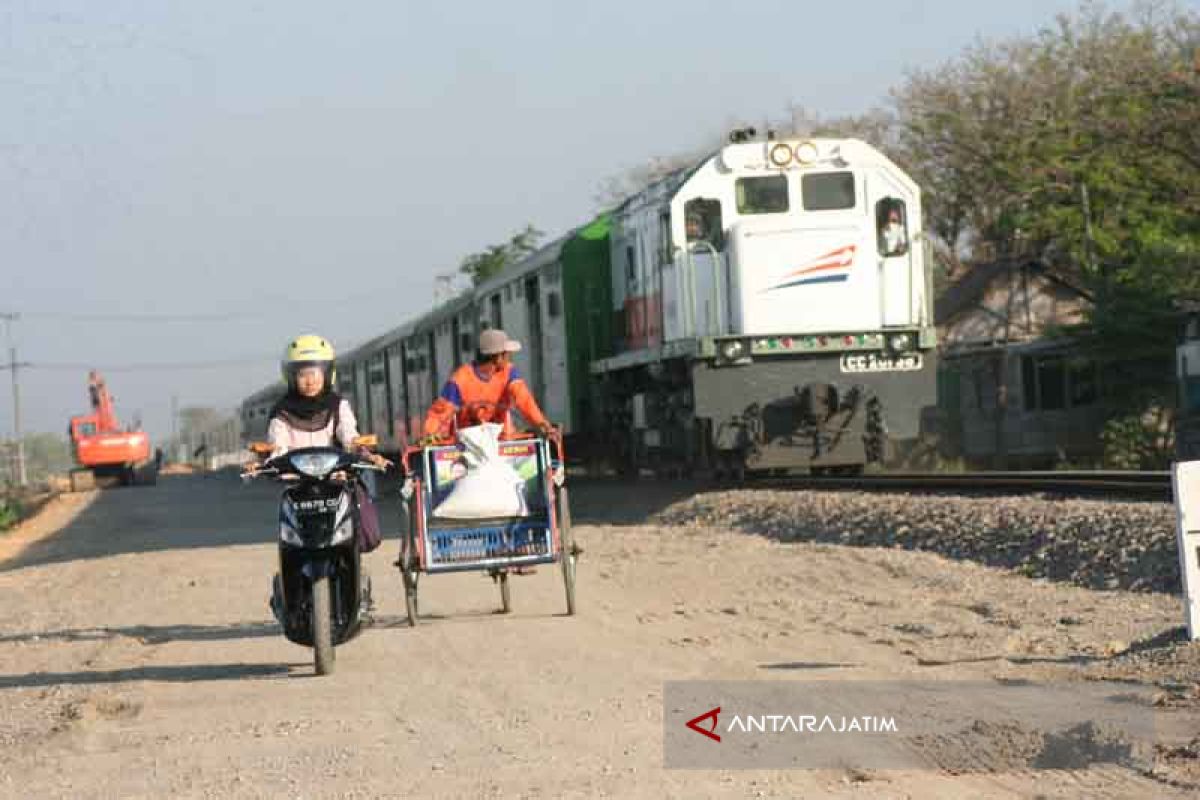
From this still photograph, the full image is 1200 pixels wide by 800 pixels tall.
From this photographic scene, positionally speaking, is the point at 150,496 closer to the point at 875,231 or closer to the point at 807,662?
the point at 875,231

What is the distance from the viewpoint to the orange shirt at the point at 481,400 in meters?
10.5

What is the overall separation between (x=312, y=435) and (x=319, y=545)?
0.74 m

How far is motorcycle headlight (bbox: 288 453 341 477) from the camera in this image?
8.69 m

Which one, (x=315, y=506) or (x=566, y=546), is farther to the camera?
(x=566, y=546)

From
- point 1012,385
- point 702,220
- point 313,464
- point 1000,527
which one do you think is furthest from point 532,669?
point 1012,385

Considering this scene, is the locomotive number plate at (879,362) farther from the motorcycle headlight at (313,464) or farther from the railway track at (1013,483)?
the motorcycle headlight at (313,464)

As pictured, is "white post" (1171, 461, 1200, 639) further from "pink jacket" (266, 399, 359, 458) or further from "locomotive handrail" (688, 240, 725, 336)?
"locomotive handrail" (688, 240, 725, 336)

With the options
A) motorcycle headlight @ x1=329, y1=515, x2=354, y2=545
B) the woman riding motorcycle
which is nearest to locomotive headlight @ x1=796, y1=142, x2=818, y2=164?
the woman riding motorcycle

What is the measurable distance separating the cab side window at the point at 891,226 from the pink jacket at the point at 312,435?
11595mm

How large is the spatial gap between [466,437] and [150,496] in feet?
129

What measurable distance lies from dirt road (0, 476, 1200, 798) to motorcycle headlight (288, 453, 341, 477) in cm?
105

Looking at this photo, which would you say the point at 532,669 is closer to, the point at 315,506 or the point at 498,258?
the point at 315,506

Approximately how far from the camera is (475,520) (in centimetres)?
1034

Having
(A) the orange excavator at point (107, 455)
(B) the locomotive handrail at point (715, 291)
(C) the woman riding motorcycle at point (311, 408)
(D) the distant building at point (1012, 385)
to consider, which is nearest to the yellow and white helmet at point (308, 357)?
(C) the woman riding motorcycle at point (311, 408)
